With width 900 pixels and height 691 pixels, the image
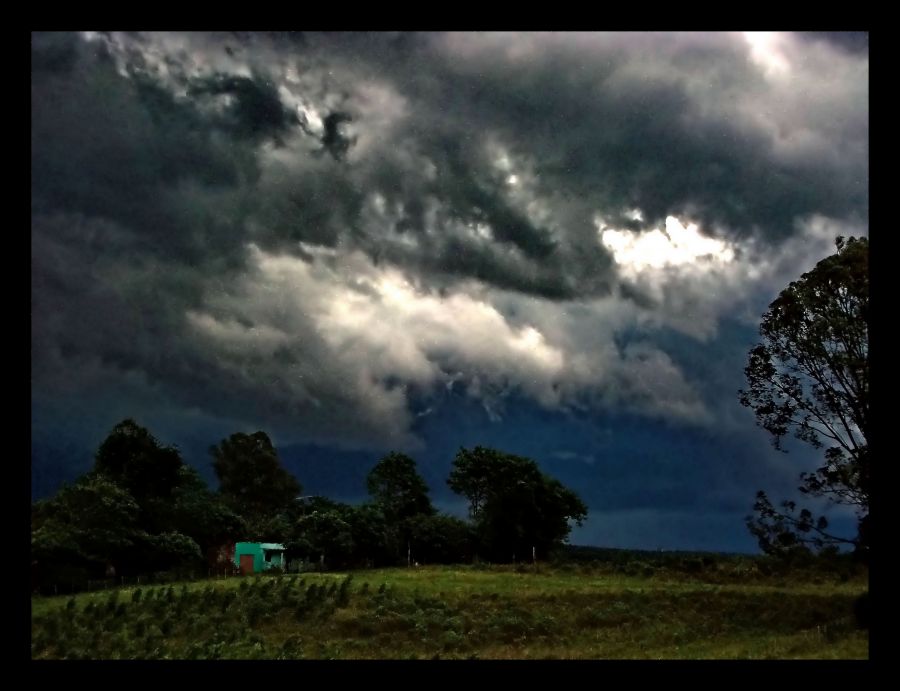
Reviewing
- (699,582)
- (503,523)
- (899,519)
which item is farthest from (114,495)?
(899,519)

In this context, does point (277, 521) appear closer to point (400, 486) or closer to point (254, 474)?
point (400, 486)

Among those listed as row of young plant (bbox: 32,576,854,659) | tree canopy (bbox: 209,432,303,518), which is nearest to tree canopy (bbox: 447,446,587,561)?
tree canopy (bbox: 209,432,303,518)

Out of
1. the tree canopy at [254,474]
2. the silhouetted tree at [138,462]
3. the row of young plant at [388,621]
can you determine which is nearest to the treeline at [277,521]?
the silhouetted tree at [138,462]

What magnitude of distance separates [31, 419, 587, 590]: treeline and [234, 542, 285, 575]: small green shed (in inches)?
32.0

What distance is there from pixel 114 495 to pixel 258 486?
25.7 meters

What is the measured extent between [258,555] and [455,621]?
21914 mm

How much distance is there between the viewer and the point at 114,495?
37562 millimetres

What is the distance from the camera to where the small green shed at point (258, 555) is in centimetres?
4225

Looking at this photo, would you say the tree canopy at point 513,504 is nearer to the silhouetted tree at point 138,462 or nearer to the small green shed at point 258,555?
the small green shed at point 258,555

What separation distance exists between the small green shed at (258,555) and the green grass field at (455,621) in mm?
12258
